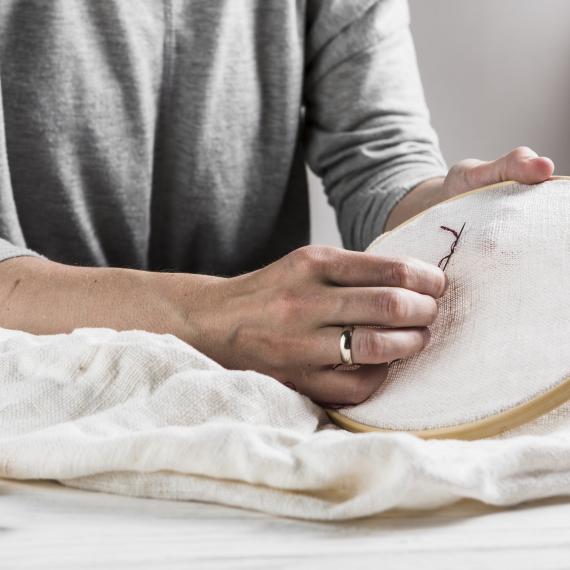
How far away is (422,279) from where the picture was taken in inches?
20.8

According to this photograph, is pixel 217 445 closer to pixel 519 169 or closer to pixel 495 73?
pixel 519 169

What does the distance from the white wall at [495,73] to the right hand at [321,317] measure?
0.93 metres

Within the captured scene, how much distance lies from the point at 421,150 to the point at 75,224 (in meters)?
0.44

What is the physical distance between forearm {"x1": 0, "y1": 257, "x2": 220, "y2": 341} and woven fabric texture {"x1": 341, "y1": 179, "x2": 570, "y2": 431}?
6.2 inches

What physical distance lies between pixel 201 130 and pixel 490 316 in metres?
0.65

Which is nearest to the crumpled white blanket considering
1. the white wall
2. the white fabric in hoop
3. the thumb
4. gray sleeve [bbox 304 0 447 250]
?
the white fabric in hoop

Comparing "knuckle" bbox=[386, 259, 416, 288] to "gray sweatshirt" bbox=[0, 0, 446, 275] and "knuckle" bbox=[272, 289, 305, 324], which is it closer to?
"knuckle" bbox=[272, 289, 305, 324]

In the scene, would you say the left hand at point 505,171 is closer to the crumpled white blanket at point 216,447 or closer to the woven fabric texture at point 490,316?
the woven fabric texture at point 490,316

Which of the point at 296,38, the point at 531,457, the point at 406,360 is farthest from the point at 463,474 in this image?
the point at 296,38

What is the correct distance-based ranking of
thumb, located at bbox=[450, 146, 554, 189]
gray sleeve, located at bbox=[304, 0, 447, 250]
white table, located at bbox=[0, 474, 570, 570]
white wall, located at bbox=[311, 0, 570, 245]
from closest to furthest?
white table, located at bbox=[0, 474, 570, 570], thumb, located at bbox=[450, 146, 554, 189], gray sleeve, located at bbox=[304, 0, 447, 250], white wall, located at bbox=[311, 0, 570, 245]

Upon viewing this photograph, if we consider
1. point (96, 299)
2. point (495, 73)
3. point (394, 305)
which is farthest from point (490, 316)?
point (495, 73)

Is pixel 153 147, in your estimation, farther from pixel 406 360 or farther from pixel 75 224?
pixel 406 360

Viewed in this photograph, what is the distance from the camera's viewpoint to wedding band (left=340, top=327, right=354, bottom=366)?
533 mm

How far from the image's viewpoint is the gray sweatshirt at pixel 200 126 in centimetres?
97
